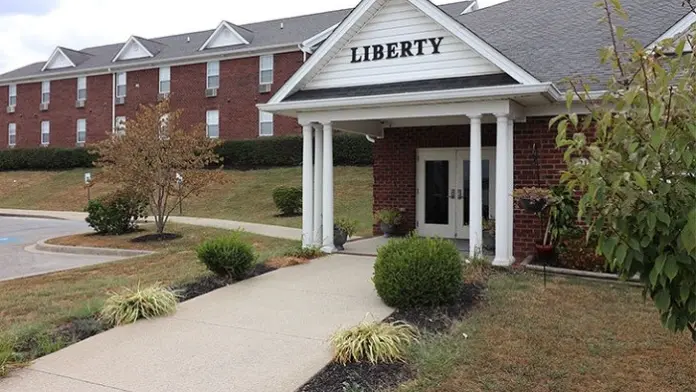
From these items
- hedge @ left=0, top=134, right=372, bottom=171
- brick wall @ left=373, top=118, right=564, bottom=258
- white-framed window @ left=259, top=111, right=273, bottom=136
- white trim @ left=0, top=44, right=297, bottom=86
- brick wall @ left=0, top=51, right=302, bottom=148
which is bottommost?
brick wall @ left=373, top=118, right=564, bottom=258

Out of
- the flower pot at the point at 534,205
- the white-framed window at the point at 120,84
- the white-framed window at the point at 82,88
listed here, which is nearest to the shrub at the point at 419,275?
the flower pot at the point at 534,205

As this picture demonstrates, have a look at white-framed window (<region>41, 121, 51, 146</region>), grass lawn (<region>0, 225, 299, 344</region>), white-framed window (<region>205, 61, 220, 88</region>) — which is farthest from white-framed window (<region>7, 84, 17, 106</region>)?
grass lawn (<region>0, 225, 299, 344</region>)

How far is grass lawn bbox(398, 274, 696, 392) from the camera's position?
4051 millimetres

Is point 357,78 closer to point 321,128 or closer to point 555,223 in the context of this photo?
point 321,128

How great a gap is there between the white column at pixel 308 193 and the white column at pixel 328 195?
0.31 metres

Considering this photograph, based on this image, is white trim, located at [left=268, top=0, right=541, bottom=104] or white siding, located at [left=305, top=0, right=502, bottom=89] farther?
white siding, located at [left=305, top=0, right=502, bottom=89]

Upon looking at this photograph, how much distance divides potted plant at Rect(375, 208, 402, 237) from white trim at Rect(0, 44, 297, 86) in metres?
17.4

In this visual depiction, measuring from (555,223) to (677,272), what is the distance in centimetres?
614

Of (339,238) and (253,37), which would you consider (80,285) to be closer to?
(339,238)

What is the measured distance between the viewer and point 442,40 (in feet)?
31.0

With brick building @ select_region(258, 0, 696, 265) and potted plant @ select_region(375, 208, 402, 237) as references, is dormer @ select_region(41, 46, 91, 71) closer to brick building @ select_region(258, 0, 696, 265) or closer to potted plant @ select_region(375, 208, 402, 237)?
brick building @ select_region(258, 0, 696, 265)

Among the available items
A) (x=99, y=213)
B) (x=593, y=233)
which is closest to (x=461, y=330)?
(x=593, y=233)

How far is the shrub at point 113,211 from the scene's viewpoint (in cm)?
1434

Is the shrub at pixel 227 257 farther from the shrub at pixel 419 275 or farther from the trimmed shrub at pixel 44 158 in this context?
the trimmed shrub at pixel 44 158
